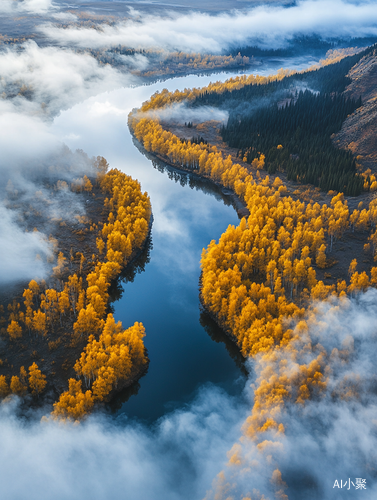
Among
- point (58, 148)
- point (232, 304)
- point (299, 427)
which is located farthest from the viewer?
point (58, 148)

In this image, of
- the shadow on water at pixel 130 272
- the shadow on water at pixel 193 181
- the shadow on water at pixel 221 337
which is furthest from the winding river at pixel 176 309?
the shadow on water at pixel 193 181

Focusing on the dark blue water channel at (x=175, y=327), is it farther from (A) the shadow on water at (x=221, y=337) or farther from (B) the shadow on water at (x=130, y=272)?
(B) the shadow on water at (x=130, y=272)

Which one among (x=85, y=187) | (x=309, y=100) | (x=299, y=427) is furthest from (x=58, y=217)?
(x=309, y=100)

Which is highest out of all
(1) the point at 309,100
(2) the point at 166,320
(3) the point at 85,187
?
(1) the point at 309,100

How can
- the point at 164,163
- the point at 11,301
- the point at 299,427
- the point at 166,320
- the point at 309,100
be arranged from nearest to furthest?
the point at 299,427, the point at 11,301, the point at 166,320, the point at 164,163, the point at 309,100

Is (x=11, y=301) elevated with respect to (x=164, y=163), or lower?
lower

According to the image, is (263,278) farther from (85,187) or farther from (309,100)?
(309,100)

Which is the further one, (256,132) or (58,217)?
(256,132)
